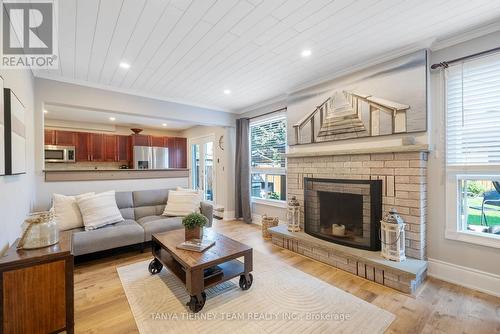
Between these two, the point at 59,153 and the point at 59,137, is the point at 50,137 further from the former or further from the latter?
the point at 59,153

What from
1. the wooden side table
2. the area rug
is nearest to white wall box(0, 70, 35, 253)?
the wooden side table

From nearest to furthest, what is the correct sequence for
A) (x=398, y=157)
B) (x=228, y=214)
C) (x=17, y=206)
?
1. (x=17, y=206)
2. (x=398, y=157)
3. (x=228, y=214)

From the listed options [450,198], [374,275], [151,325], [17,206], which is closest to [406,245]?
[374,275]

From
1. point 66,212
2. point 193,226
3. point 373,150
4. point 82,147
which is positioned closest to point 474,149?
point 373,150

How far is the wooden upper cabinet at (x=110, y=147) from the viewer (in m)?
6.26

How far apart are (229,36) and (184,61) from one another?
2.57 ft

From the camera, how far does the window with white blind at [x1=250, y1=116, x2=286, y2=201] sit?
14.1ft

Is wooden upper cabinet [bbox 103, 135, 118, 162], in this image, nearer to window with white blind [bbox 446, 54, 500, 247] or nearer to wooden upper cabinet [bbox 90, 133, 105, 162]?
wooden upper cabinet [bbox 90, 133, 105, 162]

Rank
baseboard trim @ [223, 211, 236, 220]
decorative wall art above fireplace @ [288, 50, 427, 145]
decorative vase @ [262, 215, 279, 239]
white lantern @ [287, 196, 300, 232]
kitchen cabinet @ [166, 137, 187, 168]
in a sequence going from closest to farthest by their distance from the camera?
decorative wall art above fireplace @ [288, 50, 427, 145] → white lantern @ [287, 196, 300, 232] → decorative vase @ [262, 215, 279, 239] → baseboard trim @ [223, 211, 236, 220] → kitchen cabinet @ [166, 137, 187, 168]

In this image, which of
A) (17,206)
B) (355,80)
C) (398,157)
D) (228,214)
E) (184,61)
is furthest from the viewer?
(228,214)

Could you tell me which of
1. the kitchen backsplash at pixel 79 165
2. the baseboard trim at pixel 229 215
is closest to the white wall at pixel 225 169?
the baseboard trim at pixel 229 215

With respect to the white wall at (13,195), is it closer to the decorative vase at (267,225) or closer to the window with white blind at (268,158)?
the decorative vase at (267,225)

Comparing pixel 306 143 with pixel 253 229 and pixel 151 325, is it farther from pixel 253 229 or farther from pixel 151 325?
pixel 151 325

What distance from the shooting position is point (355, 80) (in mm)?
2924
